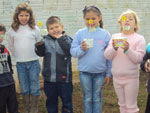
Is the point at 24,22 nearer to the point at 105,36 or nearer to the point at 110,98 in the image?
the point at 105,36

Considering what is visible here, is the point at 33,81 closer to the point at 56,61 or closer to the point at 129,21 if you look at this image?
the point at 56,61

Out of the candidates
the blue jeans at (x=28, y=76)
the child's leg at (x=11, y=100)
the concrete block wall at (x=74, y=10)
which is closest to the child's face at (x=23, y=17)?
the blue jeans at (x=28, y=76)

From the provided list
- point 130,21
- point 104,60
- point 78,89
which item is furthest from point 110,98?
point 130,21

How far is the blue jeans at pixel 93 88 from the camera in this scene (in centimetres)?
346

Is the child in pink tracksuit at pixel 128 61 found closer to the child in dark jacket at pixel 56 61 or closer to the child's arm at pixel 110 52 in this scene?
the child's arm at pixel 110 52

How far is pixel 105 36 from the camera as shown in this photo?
3484 mm

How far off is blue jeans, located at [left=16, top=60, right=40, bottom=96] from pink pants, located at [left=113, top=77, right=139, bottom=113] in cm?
127

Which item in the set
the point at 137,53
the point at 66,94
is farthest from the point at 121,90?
the point at 66,94

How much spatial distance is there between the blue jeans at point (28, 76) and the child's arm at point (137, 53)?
1.49m

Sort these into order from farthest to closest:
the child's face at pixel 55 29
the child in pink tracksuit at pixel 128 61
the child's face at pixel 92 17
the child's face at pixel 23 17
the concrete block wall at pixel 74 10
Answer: the concrete block wall at pixel 74 10
the child's face at pixel 23 17
the child's face at pixel 55 29
the child's face at pixel 92 17
the child in pink tracksuit at pixel 128 61

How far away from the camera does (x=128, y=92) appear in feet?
11.1

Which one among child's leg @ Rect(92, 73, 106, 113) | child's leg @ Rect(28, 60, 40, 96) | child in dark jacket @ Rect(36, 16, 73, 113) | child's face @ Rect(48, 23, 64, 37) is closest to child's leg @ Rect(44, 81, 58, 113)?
child in dark jacket @ Rect(36, 16, 73, 113)

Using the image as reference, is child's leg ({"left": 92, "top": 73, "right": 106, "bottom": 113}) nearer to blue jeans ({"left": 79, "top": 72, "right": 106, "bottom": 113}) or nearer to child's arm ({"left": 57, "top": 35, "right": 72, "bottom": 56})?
blue jeans ({"left": 79, "top": 72, "right": 106, "bottom": 113})

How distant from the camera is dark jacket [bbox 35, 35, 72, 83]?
353cm
